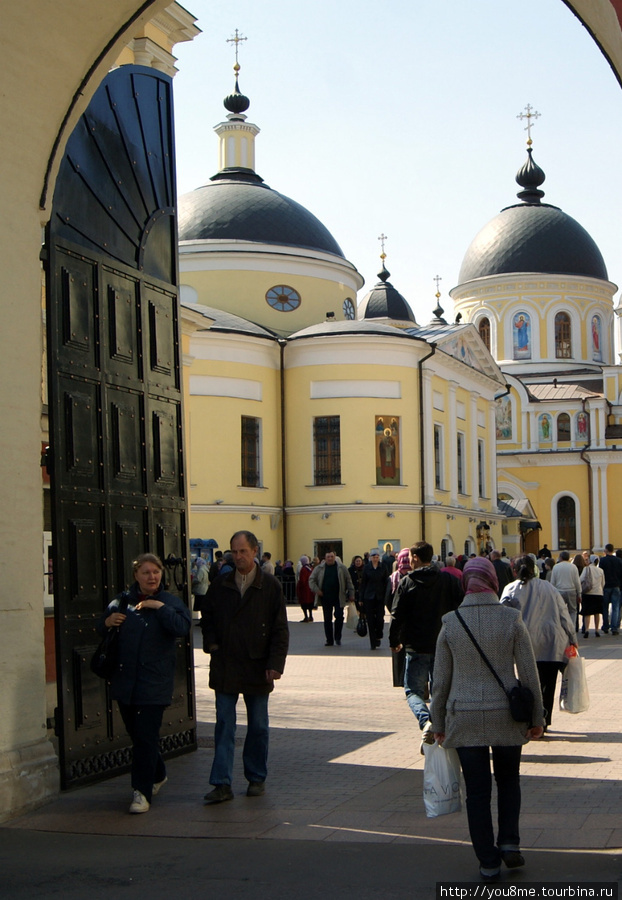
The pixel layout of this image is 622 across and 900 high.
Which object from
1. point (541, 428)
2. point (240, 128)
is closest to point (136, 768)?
point (240, 128)

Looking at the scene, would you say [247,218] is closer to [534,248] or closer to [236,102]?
[236,102]

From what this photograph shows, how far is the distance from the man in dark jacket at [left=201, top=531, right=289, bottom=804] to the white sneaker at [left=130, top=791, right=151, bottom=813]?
0.48m

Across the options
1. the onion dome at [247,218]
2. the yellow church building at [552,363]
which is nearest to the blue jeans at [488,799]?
the onion dome at [247,218]

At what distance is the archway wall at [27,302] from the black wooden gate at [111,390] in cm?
17

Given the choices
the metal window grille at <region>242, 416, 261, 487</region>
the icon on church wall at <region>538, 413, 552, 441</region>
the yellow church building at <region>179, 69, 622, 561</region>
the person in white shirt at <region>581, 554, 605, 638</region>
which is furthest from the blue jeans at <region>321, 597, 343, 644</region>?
the icon on church wall at <region>538, 413, 552, 441</region>

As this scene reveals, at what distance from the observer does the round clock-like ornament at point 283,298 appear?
1790 inches

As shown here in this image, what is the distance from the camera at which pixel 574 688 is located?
1062 cm

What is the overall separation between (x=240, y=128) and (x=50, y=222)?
44.0m

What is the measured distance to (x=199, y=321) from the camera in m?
28.9

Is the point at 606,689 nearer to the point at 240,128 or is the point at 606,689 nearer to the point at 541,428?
Answer: the point at 240,128

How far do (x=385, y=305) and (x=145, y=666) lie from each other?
2191 inches

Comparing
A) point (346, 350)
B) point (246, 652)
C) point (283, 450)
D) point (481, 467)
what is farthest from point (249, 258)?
point (246, 652)

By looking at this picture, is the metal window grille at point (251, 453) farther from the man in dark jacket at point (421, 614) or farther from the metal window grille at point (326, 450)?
the man in dark jacket at point (421, 614)

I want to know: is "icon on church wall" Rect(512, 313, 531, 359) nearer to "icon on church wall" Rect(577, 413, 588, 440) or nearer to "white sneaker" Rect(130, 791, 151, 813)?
"icon on church wall" Rect(577, 413, 588, 440)
